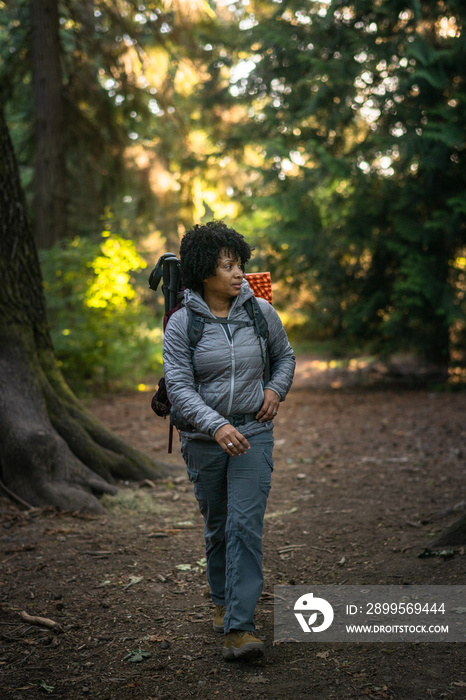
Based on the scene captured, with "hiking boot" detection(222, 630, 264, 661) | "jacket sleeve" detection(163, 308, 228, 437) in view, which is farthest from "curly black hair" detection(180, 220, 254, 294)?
"hiking boot" detection(222, 630, 264, 661)

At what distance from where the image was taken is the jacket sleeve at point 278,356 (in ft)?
10.8

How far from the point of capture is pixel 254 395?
3180 millimetres

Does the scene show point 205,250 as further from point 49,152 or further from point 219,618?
point 49,152

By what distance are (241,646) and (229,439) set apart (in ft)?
3.22

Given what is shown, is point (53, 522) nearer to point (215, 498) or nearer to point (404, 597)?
point (215, 498)

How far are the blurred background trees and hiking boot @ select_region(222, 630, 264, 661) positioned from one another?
24.1 ft

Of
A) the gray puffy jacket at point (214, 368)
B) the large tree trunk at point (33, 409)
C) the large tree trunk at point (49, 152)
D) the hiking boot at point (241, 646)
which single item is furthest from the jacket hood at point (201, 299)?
the large tree trunk at point (49, 152)

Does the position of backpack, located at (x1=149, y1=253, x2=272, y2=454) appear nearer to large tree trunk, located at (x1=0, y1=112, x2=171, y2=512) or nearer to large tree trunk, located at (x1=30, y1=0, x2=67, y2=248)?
large tree trunk, located at (x1=0, y1=112, x2=171, y2=512)

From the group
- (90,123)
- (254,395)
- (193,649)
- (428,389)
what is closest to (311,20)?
(90,123)

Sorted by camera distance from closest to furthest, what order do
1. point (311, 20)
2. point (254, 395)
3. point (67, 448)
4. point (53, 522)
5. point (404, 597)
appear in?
point (254, 395), point (404, 597), point (53, 522), point (67, 448), point (311, 20)

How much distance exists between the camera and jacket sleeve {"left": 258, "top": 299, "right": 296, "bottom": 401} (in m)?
3.30

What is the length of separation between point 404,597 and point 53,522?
2.64m

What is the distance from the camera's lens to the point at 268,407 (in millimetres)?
3199

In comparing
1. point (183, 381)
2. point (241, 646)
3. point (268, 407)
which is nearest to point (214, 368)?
point (183, 381)
